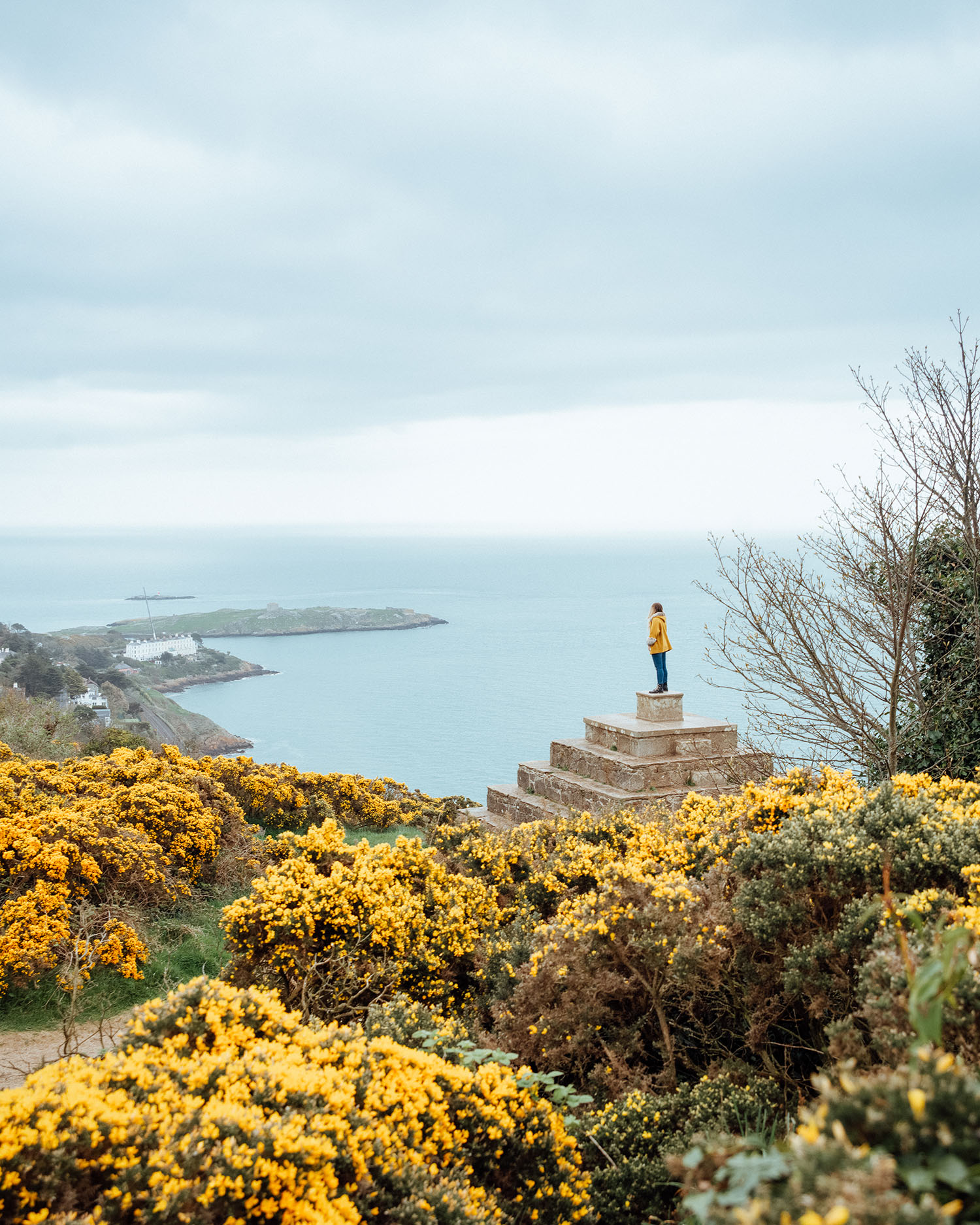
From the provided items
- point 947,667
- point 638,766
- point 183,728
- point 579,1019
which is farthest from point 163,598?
point 579,1019

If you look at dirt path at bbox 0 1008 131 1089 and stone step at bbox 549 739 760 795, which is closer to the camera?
dirt path at bbox 0 1008 131 1089

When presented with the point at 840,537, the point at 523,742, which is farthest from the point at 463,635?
the point at 840,537

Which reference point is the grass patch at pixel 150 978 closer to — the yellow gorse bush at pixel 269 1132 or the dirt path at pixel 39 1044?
the dirt path at pixel 39 1044

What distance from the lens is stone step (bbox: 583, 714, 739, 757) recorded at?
10914mm

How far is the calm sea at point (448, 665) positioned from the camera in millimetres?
33250

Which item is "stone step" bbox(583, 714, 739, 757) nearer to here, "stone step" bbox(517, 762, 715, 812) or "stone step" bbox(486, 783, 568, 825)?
"stone step" bbox(517, 762, 715, 812)

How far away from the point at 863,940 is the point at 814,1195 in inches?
98.5

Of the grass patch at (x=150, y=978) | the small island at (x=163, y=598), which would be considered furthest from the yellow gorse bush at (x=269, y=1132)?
the small island at (x=163, y=598)

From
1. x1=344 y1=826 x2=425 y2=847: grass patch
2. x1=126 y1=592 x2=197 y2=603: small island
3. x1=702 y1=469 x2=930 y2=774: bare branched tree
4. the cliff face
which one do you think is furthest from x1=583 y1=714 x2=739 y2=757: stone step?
x1=126 y1=592 x2=197 y2=603: small island

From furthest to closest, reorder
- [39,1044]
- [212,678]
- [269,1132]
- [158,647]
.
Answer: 1. [158,647]
2. [212,678]
3. [39,1044]
4. [269,1132]

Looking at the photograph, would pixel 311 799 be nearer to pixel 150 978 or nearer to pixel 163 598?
pixel 150 978

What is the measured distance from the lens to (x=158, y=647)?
48.4m

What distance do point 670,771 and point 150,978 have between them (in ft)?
22.7

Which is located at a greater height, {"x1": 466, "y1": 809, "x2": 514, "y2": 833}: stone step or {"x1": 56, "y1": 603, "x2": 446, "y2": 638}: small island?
{"x1": 56, "y1": 603, "x2": 446, "y2": 638}: small island
